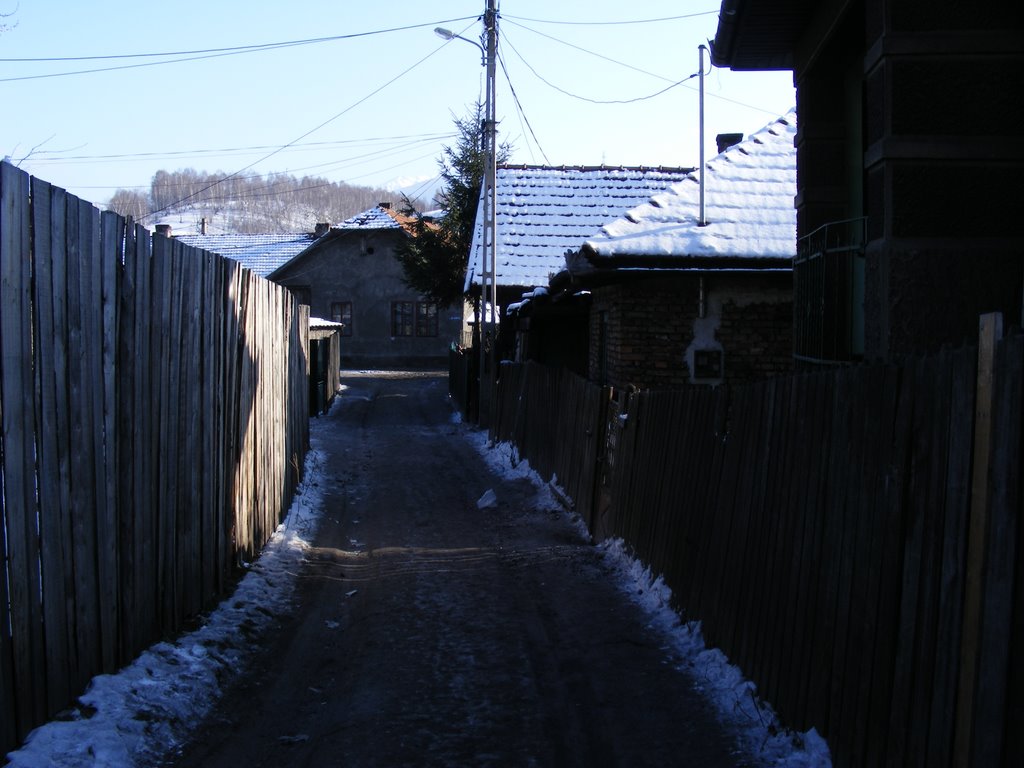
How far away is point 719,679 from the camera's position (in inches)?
215

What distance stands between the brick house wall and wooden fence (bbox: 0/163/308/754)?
19.3 ft

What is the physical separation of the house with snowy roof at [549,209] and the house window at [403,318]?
21.9 m

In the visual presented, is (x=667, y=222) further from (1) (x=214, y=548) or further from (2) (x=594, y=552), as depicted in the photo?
(1) (x=214, y=548)

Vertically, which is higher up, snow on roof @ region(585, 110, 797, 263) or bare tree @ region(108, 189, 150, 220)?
bare tree @ region(108, 189, 150, 220)

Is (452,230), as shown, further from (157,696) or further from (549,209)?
(157,696)

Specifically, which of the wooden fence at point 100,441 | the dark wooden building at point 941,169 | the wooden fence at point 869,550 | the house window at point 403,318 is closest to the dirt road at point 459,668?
the wooden fence at point 869,550

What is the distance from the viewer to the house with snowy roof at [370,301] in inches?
1833

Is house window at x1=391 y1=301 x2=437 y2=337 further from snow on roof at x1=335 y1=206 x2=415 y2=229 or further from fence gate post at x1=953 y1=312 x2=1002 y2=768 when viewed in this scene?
fence gate post at x1=953 y1=312 x2=1002 y2=768

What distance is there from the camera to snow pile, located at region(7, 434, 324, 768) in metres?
3.95

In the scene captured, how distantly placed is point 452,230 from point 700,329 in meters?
22.5

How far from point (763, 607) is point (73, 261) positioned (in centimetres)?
358

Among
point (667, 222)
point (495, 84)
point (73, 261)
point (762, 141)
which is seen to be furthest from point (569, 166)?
point (73, 261)

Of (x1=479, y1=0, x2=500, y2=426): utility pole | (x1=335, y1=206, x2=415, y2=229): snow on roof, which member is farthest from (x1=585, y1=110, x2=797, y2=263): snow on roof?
(x1=335, y1=206, x2=415, y2=229): snow on roof

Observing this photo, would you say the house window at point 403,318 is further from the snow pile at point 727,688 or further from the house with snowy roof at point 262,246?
the snow pile at point 727,688
